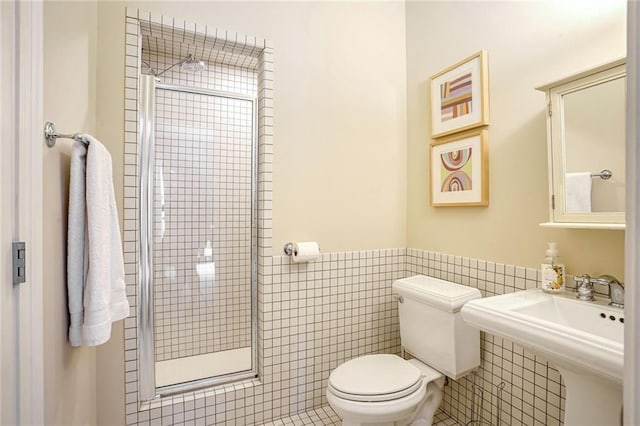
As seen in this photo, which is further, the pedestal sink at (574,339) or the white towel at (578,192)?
the white towel at (578,192)

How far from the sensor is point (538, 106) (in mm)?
1451

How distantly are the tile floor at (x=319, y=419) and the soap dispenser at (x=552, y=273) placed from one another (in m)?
1.05

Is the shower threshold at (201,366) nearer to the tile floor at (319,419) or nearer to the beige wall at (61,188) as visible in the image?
the tile floor at (319,419)

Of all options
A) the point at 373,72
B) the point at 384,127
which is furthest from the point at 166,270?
the point at 373,72

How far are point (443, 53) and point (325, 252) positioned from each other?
1377mm

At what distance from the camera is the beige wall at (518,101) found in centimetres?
128

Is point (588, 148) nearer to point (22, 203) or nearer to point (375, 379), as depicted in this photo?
point (375, 379)

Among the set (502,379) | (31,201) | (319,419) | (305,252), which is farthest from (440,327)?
(31,201)

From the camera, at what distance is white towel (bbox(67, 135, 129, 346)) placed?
Result: 3.61 ft

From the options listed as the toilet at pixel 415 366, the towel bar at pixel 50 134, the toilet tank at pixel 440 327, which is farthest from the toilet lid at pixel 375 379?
→ the towel bar at pixel 50 134

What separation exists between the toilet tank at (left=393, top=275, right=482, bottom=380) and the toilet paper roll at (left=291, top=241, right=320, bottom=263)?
52 centimetres

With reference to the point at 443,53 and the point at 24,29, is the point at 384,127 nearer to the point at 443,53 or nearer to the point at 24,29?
the point at 443,53

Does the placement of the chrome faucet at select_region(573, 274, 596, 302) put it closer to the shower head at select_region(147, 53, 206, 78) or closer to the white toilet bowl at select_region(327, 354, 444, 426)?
the white toilet bowl at select_region(327, 354, 444, 426)

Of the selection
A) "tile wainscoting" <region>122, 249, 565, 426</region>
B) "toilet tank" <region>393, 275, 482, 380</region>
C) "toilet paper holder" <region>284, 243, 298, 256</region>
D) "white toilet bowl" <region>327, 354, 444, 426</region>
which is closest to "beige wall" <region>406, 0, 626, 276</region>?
"tile wainscoting" <region>122, 249, 565, 426</region>
